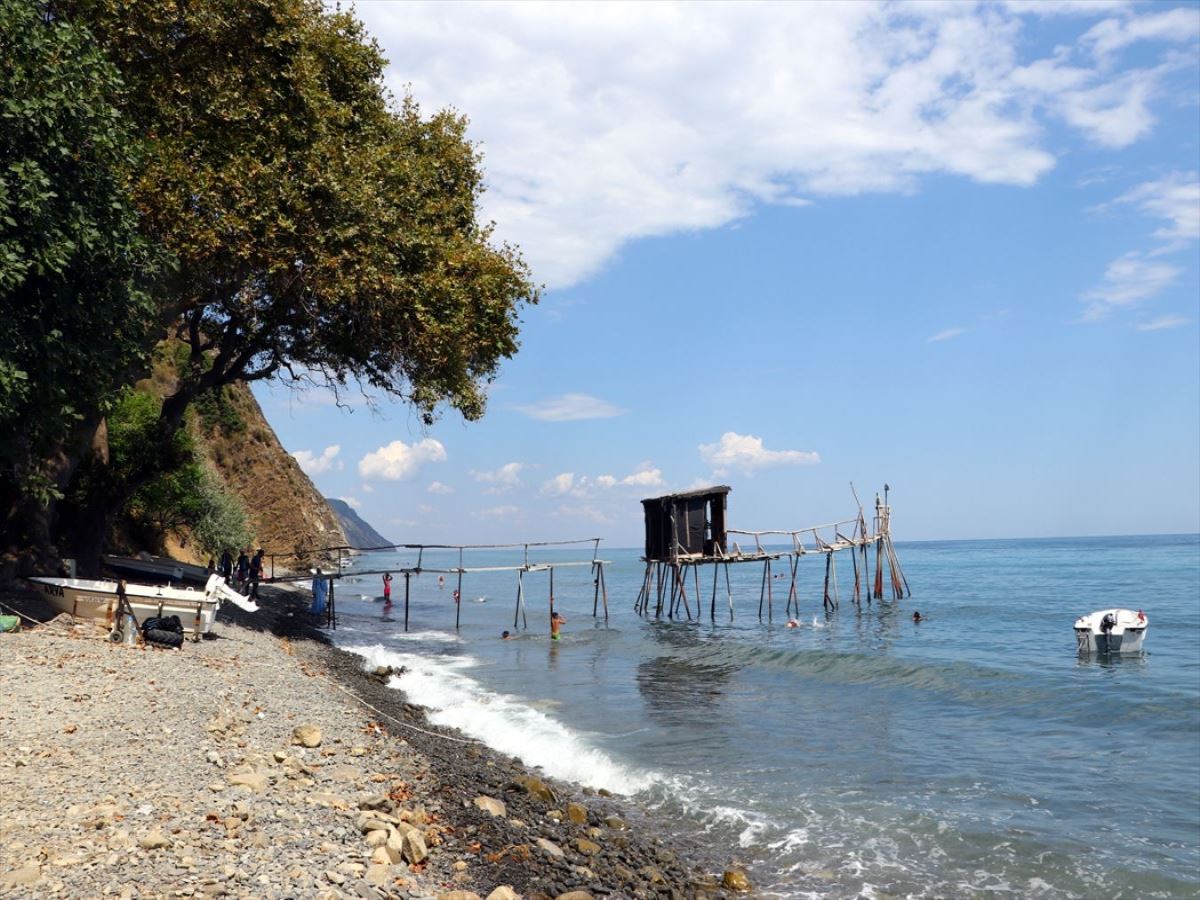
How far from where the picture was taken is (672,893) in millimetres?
9258

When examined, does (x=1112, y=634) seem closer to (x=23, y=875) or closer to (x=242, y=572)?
(x=23, y=875)

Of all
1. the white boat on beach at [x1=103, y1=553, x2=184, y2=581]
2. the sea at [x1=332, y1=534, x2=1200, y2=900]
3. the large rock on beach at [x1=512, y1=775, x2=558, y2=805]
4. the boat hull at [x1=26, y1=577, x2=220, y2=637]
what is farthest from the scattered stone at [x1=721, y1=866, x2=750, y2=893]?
the white boat on beach at [x1=103, y1=553, x2=184, y2=581]

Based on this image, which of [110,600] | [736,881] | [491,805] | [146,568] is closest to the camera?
[736,881]

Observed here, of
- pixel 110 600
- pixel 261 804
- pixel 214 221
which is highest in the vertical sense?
pixel 214 221

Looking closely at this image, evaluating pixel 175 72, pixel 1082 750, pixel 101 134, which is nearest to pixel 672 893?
pixel 1082 750

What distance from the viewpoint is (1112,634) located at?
29.1 meters

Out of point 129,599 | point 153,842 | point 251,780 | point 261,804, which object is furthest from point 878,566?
point 153,842

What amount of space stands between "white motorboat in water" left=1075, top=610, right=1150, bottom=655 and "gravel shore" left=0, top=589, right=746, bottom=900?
23.8m

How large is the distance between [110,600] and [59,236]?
314 inches

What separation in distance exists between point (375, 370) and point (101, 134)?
10.3 meters

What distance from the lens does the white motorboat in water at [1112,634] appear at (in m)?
29.2

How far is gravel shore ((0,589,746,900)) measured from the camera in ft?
23.9

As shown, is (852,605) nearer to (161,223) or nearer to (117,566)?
(117,566)

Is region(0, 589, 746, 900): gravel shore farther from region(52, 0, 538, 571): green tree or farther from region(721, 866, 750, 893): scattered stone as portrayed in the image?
region(52, 0, 538, 571): green tree
